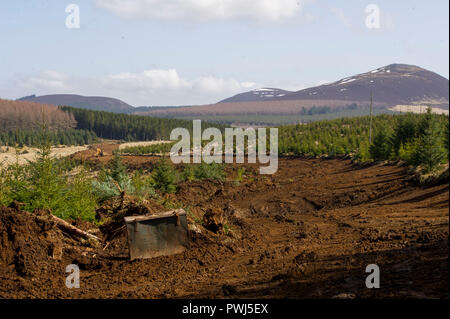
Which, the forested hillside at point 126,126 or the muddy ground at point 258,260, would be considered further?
the forested hillside at point 126,126

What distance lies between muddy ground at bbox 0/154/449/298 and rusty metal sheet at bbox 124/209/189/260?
212 millimetres

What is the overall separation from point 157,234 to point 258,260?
2.17 meters

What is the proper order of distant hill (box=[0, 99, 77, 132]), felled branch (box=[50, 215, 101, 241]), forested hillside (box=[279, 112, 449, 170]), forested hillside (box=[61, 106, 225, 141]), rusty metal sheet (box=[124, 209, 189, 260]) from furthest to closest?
1. forested hillside (box=[61, 106, 225, 141])
2. distant hill (box=[0, 99, 77, 132])
3. forested hillside (box=[279, 112, 449, 170])
4. felled branch (box=[50, 215, 101, 241])
5. rusty metal sheet (box=[124, 209, 189, 260])

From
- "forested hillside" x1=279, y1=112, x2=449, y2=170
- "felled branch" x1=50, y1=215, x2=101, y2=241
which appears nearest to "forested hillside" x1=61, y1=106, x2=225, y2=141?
"forested hillside" x1=279, y1=112, x2=449, y2=170

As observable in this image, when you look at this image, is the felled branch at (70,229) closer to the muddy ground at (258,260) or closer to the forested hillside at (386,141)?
the muddy ground at (258,260)

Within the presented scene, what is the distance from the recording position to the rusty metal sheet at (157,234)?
7988 mm

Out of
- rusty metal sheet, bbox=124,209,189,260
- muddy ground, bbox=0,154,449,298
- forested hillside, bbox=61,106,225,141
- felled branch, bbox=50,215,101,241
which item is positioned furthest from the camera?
forested hillside, bbox=61,106,225,141

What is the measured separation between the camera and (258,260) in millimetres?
7785

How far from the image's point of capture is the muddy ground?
17.8 feet

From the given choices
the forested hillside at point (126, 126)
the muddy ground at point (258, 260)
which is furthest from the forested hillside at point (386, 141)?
the forested hillside at point (126, 126)

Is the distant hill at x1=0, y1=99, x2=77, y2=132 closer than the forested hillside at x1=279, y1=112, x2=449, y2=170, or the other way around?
the forested hillside at x1=279, y1=112, x2=449, y2=170

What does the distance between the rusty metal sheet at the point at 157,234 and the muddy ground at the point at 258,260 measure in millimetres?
212

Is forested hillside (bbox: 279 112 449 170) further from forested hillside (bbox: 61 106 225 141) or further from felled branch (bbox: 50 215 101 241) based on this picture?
forested hillside (bbox: 61 106 225 141)

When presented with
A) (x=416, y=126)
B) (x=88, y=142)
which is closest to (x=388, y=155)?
(x=416, y=126)
